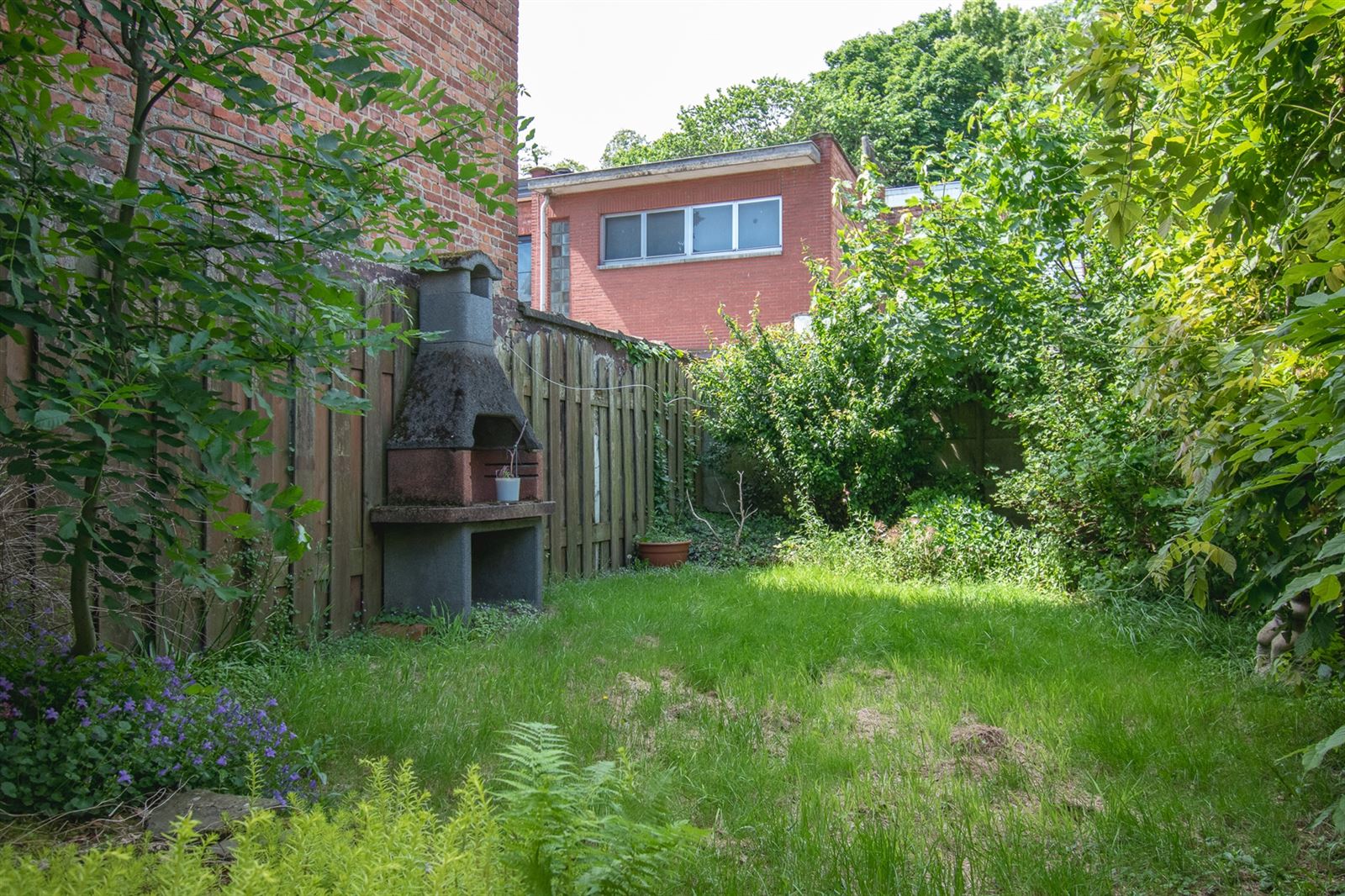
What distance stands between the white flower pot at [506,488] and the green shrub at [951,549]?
348 cm

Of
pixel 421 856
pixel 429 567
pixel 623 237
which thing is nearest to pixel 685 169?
pixel 623 237

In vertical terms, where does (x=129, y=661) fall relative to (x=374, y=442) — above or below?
below

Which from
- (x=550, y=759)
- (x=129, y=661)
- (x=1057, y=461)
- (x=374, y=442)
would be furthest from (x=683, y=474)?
(x=550, y=759)

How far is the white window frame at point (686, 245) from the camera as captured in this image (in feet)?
55.2

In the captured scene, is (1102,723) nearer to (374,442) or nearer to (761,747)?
(761,747)

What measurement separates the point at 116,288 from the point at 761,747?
2767mm

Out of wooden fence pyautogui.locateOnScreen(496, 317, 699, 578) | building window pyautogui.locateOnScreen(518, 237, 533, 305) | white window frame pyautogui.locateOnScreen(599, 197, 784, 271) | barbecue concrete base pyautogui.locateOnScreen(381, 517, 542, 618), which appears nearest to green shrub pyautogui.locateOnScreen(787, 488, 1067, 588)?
wooden fence pyautogui.locateOnScreen(496, 317, 699, 578)

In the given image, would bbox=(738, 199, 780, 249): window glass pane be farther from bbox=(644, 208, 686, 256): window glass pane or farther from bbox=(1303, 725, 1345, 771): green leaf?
bbox=(1303, 725, 1345, 771): green leaf

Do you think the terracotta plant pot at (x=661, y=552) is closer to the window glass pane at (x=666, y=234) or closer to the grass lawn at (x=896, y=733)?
the grass lawn at (x=896, y=733)

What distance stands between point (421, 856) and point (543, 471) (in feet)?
19.3

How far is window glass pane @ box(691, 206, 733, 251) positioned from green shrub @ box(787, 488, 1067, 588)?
936 centimetres

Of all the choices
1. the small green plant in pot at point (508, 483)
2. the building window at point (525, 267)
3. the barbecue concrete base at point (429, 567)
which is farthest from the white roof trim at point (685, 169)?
the barbecue concrete base at point (429, 567)

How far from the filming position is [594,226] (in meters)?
18.2

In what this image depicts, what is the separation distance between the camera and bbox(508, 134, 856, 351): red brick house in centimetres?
1650
